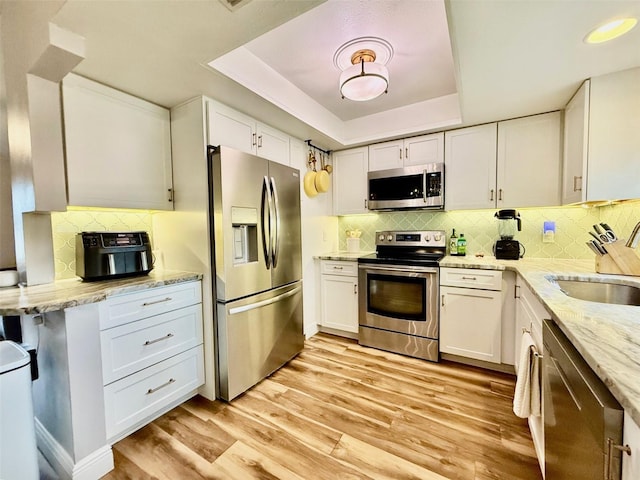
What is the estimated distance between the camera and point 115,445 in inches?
62.8

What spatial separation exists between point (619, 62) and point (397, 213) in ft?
6.54

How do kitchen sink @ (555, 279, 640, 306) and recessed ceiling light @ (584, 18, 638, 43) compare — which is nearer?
recessed ceiling light @ (584, 18, 638, 43)

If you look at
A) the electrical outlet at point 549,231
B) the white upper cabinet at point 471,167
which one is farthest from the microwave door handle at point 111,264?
the electrical outlet at point 549,231

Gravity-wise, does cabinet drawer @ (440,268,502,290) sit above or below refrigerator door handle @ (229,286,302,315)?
above

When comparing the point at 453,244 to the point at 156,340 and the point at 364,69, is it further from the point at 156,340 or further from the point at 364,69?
the point at 156,340

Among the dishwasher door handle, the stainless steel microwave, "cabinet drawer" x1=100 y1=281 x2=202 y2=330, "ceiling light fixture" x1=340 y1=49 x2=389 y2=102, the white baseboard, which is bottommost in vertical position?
the white baseboard

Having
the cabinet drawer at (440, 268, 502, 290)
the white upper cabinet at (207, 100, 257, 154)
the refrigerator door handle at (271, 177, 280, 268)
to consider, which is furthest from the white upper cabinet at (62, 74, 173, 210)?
the cabinet drawer at (440, 268, 502, 290)

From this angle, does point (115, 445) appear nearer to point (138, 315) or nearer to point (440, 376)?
point (138, 315)

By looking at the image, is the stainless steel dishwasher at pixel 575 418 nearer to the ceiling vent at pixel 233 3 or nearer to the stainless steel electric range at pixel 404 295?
the stainless steel electric range at pixel 404 295

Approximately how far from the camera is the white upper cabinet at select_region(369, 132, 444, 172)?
278cm

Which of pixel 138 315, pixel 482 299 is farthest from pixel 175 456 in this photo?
pixel 482 299

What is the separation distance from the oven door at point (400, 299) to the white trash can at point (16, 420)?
2.38m

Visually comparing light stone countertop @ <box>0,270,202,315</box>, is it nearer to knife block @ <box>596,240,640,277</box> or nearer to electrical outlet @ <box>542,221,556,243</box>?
knife block @ <box>596,240,640,277</box>

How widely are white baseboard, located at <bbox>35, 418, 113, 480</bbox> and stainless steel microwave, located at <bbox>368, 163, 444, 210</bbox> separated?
2.77 m
